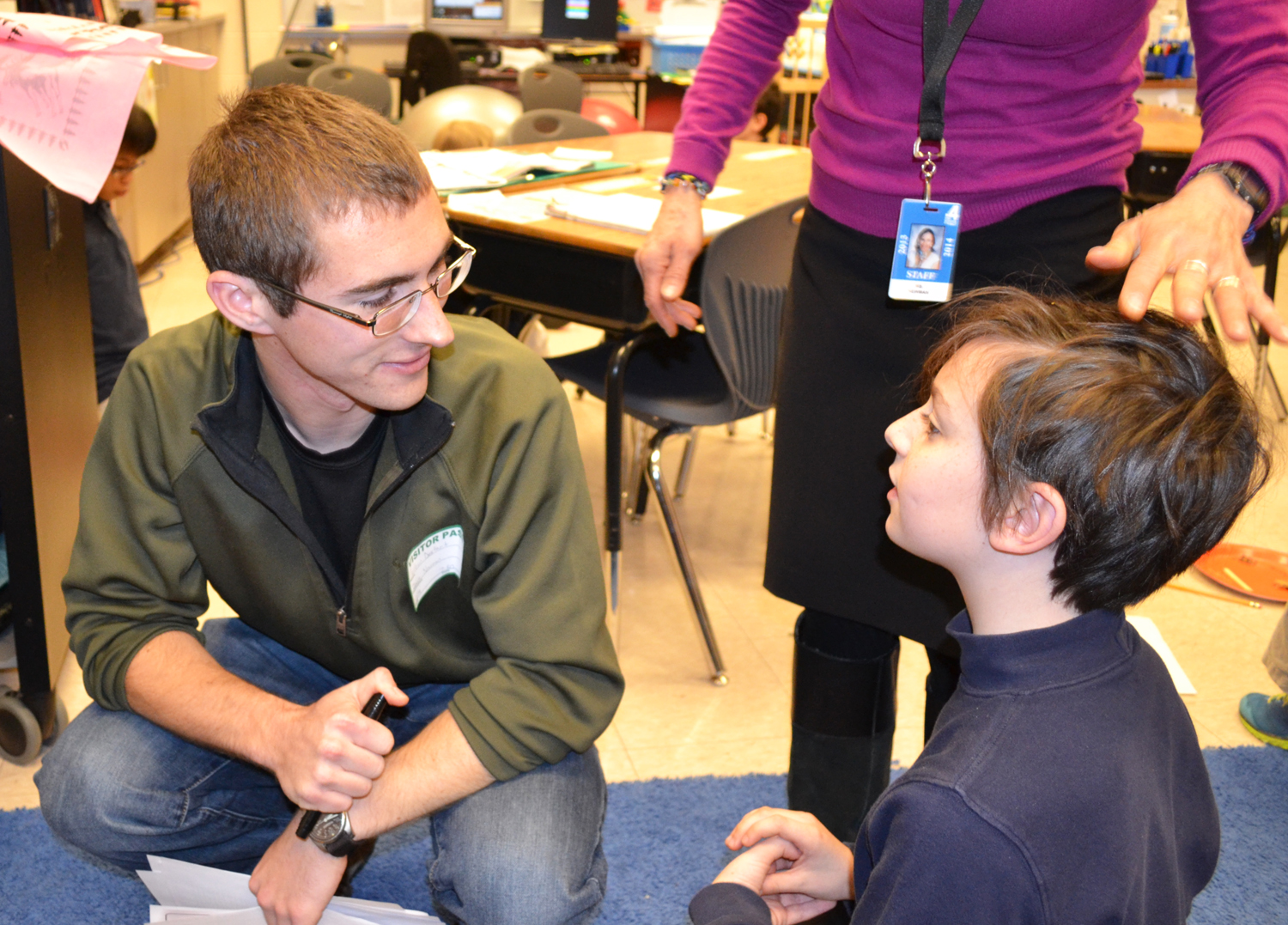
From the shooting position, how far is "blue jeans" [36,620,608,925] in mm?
1151

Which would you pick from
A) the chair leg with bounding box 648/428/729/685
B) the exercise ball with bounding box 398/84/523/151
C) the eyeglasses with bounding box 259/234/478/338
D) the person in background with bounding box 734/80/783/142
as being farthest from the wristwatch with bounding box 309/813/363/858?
the person in background with bounding box 734/80/783/142

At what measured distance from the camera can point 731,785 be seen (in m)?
1.79

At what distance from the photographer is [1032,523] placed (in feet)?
2.78

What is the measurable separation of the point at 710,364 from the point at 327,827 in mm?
1392

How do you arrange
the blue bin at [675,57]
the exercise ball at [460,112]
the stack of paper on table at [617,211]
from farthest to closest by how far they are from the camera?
the blue bin at [675,57]
the exercise ball at [460,112]
the stack of paper on table at [617,211]

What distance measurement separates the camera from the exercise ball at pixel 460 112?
3686mm

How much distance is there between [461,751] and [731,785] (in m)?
0.76

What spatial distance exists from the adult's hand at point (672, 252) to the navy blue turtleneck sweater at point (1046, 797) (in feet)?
2.27

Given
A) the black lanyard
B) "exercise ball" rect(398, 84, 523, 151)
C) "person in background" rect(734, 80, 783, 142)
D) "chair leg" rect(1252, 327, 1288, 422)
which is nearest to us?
the black lanyard

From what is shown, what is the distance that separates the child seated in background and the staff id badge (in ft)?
0.68

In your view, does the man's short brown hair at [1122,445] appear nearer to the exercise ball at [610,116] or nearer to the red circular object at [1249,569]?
the red circular object at [1249,569]

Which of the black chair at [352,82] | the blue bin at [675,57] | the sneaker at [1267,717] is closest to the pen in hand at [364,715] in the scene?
the sneaker at [1267,717]

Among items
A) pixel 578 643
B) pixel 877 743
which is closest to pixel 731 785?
pixel 877 743

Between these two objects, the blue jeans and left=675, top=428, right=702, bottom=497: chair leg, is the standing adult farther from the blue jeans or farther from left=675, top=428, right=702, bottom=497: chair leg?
left=675, top=428, right=702, bottom=497: chair leg
